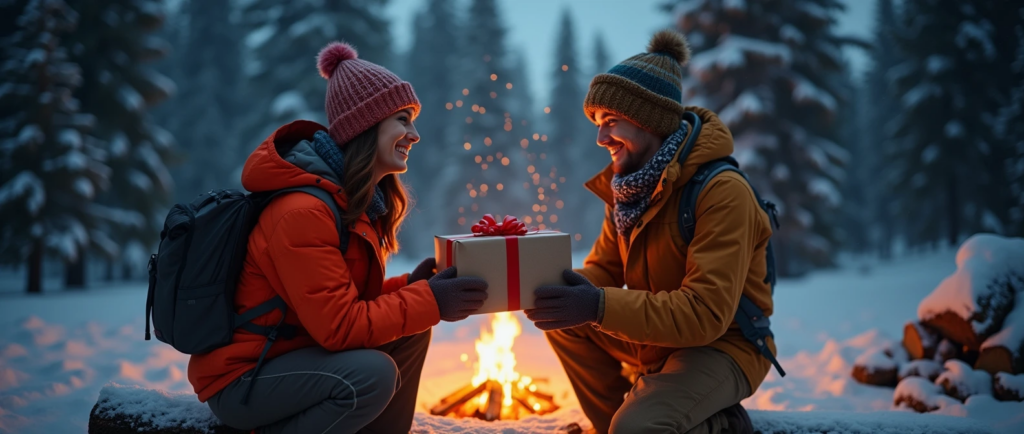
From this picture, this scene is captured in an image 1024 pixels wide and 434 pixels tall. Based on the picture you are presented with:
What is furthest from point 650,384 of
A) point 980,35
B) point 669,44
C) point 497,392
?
point 980,35

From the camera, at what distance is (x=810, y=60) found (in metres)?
12.9

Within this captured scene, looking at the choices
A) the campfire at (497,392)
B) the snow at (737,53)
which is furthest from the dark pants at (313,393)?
the snow at (737,53)

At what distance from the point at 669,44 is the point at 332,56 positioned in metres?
1.96

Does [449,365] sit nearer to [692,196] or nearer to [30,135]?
[692,196]

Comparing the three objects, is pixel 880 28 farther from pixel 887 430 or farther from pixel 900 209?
pixel 887 430

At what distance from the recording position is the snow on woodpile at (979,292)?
438 cm

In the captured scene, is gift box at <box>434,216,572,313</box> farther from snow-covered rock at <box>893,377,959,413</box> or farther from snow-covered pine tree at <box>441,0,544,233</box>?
snow-covered pine tree at <box>441,0,544,233</box>

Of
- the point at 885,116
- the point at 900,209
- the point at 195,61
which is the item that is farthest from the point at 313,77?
the point at 885,116

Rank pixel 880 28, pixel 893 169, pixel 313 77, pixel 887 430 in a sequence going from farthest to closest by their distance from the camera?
pixel 880 28
pixel 893 169
pixel 313 77
pixel 887 430

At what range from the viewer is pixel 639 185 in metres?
3.05

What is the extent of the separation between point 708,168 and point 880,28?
27.6 m

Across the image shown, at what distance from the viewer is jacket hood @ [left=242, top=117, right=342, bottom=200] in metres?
2.65

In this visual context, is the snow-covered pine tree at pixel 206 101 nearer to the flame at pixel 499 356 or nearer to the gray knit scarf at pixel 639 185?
the flame at pixel 499 356

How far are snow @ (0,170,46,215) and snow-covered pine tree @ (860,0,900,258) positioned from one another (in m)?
25.3
